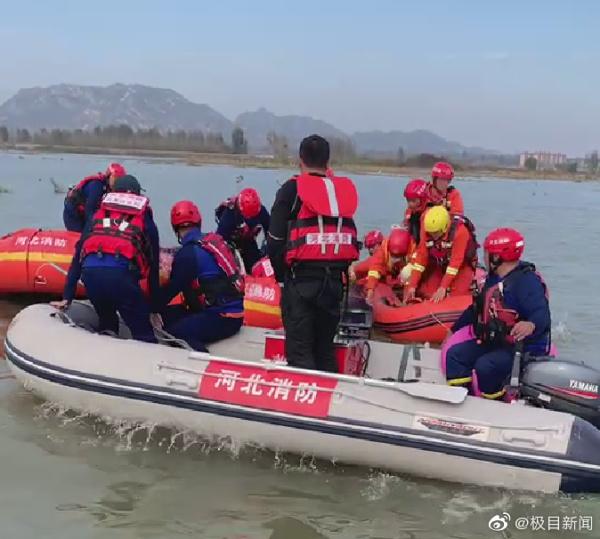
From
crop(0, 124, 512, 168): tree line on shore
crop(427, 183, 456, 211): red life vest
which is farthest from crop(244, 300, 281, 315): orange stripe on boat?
crop(0, 124, 512, 168): tree line on shore

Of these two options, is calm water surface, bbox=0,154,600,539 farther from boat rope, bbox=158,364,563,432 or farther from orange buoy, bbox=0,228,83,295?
orange buoy, bbox=0,228,83,295

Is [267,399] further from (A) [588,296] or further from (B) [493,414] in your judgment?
(A) [588,296]

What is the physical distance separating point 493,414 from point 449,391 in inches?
8.8

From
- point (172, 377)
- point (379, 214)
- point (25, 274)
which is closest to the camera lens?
point (172, 377)

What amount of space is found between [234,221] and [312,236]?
2.70 meters

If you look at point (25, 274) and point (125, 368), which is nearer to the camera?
point (125, 368)

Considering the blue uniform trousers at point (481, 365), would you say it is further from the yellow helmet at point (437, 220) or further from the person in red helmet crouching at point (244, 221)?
the person in red helmet crouching at point (244, 221)

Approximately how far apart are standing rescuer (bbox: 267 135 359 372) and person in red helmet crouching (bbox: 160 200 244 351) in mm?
744

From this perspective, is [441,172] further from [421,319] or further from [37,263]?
[37,263]

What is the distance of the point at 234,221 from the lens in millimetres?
6285

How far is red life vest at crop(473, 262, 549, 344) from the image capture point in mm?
3895

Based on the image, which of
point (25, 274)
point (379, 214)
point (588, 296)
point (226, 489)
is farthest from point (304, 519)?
point (379, 214)

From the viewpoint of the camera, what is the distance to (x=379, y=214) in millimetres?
21656

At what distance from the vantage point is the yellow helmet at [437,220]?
18.8 ft
